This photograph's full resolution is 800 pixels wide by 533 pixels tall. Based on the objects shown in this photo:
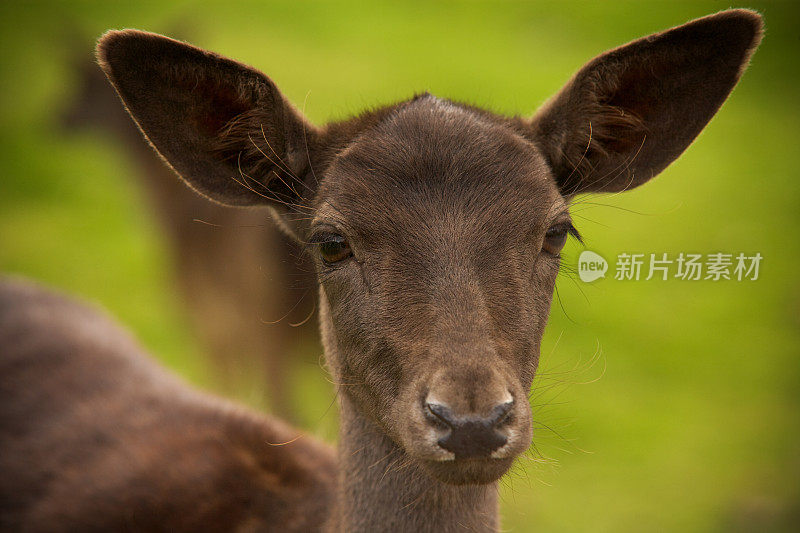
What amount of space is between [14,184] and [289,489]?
13.0 m

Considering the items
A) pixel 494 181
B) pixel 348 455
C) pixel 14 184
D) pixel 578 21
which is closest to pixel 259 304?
pixel 348 455

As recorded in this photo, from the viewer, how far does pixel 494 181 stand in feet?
10.1

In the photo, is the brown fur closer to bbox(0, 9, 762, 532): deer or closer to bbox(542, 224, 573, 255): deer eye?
bbox(0, 9, 762, 532): deer

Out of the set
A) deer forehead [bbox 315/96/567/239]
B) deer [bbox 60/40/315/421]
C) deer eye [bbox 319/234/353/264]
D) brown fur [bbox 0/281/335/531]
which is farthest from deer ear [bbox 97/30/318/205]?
deer [bbox 60/40/315/421]

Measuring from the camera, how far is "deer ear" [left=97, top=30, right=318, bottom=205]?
3.09 m

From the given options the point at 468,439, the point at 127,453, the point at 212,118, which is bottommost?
the point at 127,453

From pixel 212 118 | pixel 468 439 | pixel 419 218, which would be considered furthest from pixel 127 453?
pixel 468 439

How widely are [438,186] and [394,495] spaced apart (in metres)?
1.36

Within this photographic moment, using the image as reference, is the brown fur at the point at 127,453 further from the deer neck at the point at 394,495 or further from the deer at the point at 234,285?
the deer at the point at 234,285

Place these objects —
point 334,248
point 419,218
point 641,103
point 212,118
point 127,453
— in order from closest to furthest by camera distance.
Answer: point 419,218
point 334,248
point 212,118
point 641,103
point 127,453

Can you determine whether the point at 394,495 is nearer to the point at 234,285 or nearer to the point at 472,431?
the point at 472,431

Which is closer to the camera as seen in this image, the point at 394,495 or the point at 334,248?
the point at 334,248

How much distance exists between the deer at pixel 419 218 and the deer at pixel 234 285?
3821 millimetres

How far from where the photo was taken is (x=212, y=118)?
11.2ft
